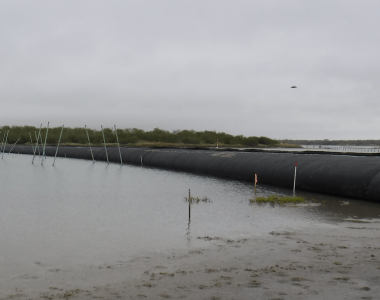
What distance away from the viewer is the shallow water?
29.8ft

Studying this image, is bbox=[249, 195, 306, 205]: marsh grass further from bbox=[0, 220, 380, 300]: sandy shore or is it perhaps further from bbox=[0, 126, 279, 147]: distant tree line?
bbox=[0, 126, 279, 147]: distant tree line

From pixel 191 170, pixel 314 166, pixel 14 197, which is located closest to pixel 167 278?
pixel 14 197

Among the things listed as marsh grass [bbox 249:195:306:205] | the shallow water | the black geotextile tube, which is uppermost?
the black geotextile tube

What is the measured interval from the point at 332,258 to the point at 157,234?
4.53m

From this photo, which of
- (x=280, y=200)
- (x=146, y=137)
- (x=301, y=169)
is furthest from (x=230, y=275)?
(x=146, y=137)

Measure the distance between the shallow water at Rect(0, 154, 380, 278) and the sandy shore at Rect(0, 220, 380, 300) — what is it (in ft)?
2.51

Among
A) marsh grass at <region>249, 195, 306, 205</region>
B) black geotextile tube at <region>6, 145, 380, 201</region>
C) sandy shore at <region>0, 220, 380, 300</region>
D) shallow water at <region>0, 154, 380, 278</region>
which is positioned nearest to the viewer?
sandy shore at <region>0, 220, 380, 300</region>

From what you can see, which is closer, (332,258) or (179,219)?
(332,258)

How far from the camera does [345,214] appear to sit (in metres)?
13.6

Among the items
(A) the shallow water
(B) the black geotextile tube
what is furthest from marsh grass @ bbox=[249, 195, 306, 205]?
(B) the black geotextile tube

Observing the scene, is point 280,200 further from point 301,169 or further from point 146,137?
point 146,137

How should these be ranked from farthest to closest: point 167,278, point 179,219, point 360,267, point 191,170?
point 191,170 < point 179,219 < point 360,267 < point 167,278

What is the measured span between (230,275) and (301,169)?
1451cm

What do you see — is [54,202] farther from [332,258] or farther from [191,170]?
[191,170]
